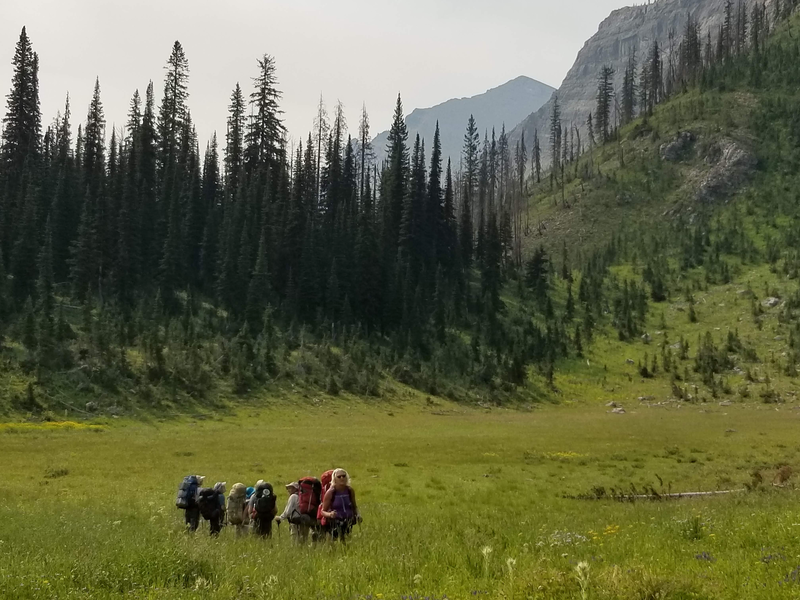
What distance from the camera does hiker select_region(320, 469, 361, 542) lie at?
12.1m

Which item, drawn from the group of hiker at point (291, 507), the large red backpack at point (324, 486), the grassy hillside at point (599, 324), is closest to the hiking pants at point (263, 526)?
the group of hiker at point (291, 507)

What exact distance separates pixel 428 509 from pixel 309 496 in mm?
7330

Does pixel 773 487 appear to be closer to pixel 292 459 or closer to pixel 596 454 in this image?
pixel 596 454

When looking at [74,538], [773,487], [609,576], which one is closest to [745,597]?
[609,576]

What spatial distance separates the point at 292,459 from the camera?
29672 millimetres

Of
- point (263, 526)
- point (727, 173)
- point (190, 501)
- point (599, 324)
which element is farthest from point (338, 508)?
point (727, 173)

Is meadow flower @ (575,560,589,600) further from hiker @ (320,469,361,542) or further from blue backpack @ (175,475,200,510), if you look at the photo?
blue backpack @ (175,475,200,510)

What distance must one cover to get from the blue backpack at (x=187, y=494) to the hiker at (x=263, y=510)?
1880 millimetres

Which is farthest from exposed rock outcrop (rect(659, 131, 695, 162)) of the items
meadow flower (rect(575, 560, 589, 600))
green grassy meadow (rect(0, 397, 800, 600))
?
meadow flower (rect(575, 560, 589, 600))

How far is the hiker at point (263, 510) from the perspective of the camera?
14.0 m

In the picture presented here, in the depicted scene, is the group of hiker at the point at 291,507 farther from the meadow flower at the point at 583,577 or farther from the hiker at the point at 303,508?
the meadow flower at the point at 583,577

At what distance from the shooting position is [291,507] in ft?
43.3

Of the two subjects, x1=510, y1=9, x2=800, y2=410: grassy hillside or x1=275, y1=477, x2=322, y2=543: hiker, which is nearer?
x1=275, y1=477, x2=322, y2=543: hiker

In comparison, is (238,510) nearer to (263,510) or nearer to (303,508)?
(263,510)
